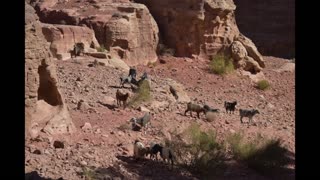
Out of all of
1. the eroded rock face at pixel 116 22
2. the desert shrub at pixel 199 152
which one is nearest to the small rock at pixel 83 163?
the desert shrub at pixel 199 152

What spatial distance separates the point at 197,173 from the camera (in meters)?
8.05

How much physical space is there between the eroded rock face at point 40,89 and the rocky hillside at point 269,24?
21.3 metres

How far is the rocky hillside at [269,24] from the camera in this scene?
2852cm

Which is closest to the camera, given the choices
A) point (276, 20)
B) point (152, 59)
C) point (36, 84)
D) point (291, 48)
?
point (36, 84)

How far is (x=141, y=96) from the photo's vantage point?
11.7m

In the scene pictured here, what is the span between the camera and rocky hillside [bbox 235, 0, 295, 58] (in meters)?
28.5

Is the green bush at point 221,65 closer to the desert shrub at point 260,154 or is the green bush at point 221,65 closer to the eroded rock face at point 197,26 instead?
the eroded rock face at point 197,26

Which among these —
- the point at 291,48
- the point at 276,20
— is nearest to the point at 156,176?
the point at 291,48

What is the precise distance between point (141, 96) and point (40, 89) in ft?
13.4

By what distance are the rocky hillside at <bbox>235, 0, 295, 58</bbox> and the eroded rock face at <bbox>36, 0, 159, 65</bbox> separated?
35.9 ft

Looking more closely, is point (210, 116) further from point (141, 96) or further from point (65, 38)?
point (65, 38)

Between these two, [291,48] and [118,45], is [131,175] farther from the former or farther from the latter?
[291,48]

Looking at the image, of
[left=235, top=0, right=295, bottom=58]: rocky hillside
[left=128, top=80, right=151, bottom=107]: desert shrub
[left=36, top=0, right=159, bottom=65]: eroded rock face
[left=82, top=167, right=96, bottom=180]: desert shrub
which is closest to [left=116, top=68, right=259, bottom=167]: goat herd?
[left=128, top=80, right=151, bottom=107]: desert shrub
